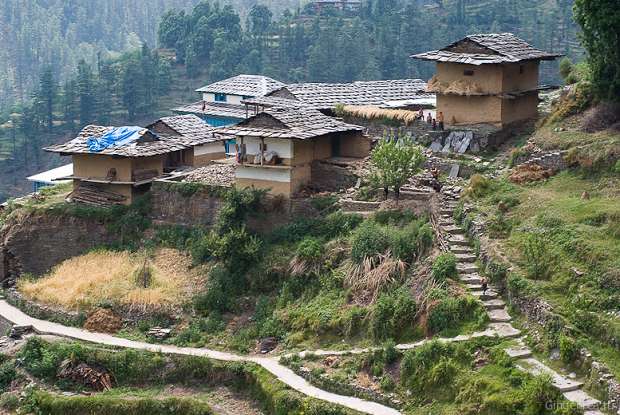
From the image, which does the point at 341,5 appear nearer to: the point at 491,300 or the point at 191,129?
the point at 191,129

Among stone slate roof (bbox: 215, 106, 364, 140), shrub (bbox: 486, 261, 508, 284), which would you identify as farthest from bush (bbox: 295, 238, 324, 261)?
shrub (bbox: 486, 261, 508, 284)

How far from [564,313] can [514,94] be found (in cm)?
1227

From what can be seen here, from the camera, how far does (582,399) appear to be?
2377 centimetres

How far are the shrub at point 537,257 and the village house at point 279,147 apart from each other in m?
8.59

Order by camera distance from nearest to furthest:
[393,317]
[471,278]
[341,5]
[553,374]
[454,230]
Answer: [553,374]
[393,317]
[471,278]
[454,230]
[341,5]

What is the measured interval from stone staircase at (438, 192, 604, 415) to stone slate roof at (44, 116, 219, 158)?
10.3m

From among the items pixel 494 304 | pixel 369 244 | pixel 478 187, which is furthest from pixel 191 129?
pixel 494 304

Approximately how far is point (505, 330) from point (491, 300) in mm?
1391

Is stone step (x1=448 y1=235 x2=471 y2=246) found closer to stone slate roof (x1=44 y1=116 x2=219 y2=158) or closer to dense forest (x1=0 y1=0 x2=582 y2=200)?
stone slate roof (x1=44 y1=116 x2=219 y2=158)

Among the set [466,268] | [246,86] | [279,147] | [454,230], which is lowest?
[466,268]

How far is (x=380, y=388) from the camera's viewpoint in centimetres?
2706

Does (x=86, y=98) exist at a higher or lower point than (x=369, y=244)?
lower

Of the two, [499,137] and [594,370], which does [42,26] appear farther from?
[594,370]

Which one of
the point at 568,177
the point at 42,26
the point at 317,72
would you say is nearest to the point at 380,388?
the point at 568,177
